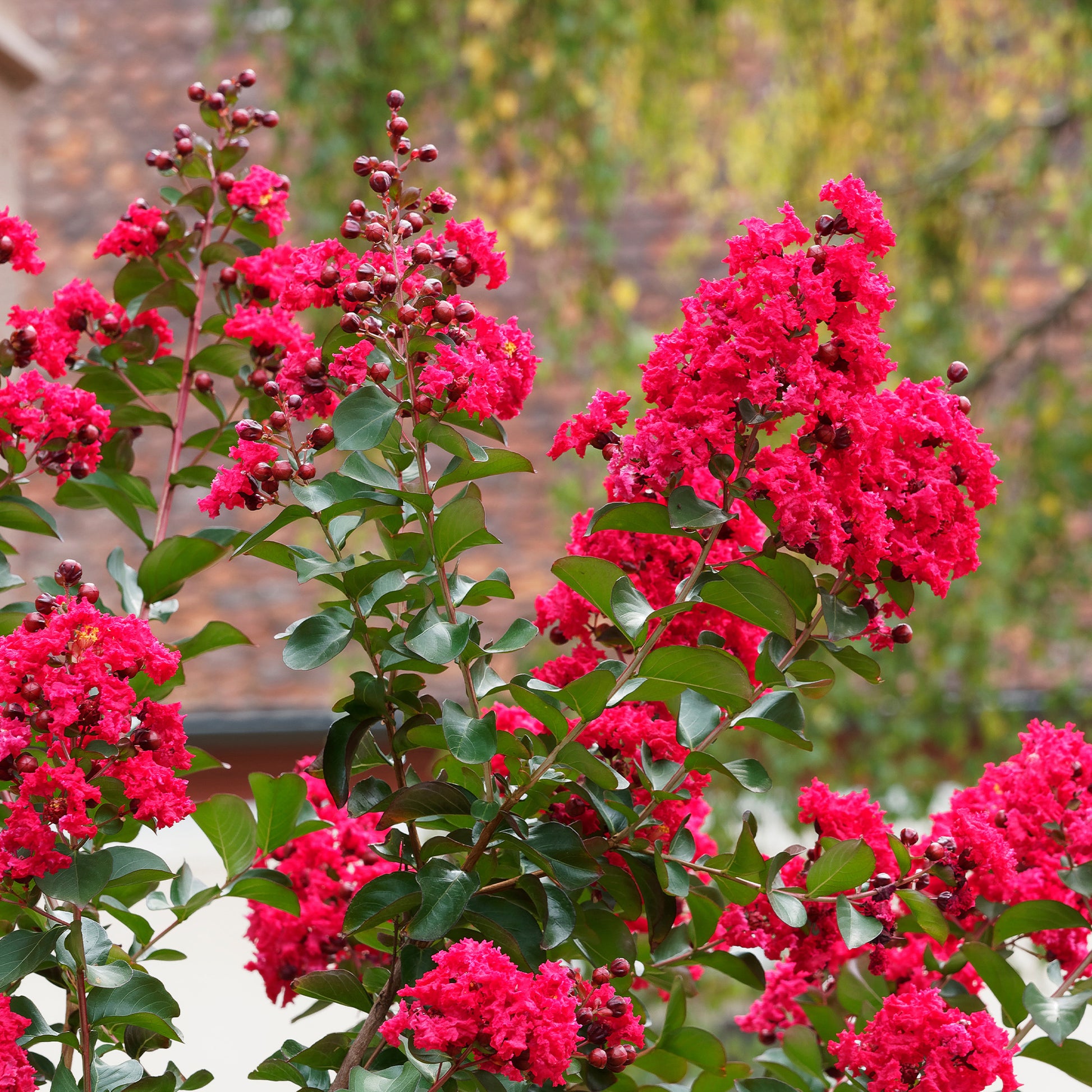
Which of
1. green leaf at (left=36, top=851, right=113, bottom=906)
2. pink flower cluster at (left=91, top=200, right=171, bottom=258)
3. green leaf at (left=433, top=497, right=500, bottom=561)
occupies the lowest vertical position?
green leaf at (left=36, top=851, right=113, bottom=906)

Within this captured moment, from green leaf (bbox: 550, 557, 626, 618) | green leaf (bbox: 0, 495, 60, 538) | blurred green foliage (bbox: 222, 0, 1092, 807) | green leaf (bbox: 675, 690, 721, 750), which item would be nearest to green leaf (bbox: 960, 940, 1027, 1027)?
green leaf (bbox: 675, 690, 721, 750)

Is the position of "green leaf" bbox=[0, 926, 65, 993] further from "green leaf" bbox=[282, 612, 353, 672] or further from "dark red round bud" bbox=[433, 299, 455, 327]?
"dark red round bud" bbox=[433, 299, 455, 327]

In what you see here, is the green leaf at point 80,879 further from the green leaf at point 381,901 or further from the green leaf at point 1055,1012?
the green leaf at point 1055,1012

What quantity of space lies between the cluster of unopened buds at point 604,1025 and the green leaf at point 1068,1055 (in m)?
0.29

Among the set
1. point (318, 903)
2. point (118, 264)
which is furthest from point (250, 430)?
point (118, 264)

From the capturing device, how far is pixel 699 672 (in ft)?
2.26

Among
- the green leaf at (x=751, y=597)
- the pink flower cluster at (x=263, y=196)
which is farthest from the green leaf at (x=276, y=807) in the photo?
the pink flower cluster at (x=263, y=196)

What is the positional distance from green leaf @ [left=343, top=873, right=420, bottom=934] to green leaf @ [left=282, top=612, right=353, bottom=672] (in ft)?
0.42

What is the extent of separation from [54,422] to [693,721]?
1.57 feet

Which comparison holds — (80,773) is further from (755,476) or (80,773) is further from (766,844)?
(766,844)

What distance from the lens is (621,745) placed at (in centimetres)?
76

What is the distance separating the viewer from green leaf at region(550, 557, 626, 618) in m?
0.69

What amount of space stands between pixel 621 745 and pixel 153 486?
370cm

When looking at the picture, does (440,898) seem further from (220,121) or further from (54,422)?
(220,121)
